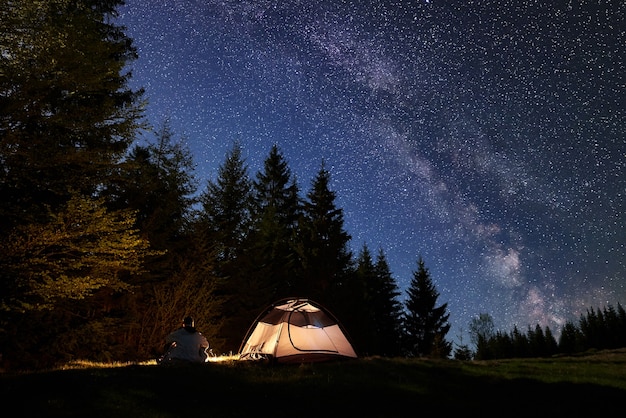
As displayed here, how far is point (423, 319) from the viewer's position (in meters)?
50.8

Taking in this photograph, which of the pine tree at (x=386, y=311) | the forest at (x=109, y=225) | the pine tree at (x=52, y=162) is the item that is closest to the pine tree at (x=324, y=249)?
the forest at (x=109, y=225)

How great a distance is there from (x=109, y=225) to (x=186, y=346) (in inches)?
171

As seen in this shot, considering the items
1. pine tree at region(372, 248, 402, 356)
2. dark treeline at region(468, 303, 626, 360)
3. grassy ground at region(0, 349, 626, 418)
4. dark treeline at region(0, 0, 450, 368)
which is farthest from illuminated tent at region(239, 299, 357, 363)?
dark treeline at region(468, 303, 626, 360)

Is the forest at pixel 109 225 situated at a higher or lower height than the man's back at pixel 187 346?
higher

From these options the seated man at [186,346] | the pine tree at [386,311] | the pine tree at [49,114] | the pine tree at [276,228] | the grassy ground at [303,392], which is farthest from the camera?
the pine tree at [386,311]

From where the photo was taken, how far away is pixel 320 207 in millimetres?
37719

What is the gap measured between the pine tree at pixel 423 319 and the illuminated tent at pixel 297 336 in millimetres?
38293

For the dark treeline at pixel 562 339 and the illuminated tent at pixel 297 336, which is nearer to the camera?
the illuminated tent at pixel 297 336

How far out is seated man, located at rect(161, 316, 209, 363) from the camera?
10880 mm

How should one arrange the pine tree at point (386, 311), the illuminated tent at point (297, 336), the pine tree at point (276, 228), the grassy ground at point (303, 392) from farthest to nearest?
the pine tree at point (386, 311)
the pine tree at point (276, 228)
the illuminated tent at point (297, 336)
the grassy ground at point (303, 392)

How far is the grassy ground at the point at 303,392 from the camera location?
6.77 m

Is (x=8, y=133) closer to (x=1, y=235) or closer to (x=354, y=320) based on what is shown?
(x=1, y=235)

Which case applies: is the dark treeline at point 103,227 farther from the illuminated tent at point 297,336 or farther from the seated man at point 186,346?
the illuminated tent at point 297,336

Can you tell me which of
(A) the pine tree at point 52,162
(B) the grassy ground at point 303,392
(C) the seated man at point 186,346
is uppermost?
(A) the pine tree at point 52,162
